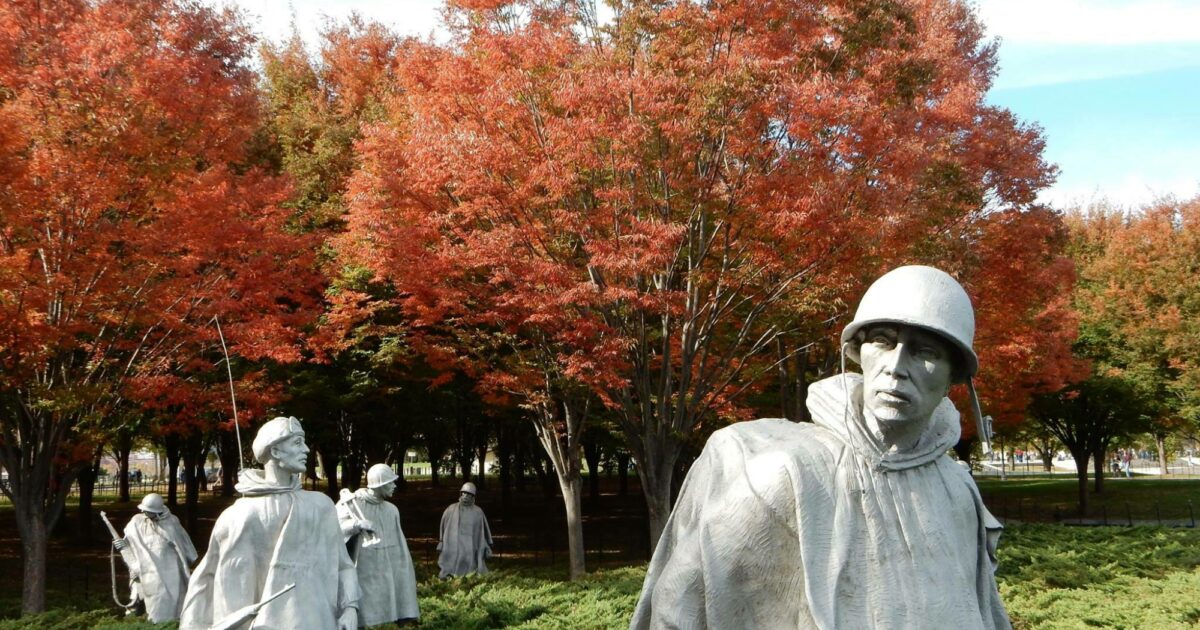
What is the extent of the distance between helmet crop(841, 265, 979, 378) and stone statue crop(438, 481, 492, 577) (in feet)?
53.1

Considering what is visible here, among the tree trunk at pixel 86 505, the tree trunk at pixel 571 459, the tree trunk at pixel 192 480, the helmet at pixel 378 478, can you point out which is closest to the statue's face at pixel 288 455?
the helmet at pixel 378 478

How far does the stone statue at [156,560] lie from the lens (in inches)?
556

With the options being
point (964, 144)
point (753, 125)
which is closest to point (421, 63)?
point (753, 125)

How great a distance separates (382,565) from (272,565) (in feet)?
21.3

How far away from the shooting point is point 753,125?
47.1ft

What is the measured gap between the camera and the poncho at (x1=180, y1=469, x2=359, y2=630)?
23.0ft

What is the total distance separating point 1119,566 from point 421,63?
11786 mm

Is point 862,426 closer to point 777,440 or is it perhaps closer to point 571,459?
point 777,440

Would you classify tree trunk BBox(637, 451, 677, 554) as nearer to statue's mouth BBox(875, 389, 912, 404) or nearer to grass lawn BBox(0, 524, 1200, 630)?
grass lawn BBox(0, 524, 1200, 630)

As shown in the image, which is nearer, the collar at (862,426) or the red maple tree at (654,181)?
the collar at (862,426)

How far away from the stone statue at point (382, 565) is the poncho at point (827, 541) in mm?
10824

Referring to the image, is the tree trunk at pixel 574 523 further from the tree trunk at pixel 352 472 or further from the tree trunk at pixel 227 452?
the tree trunk at pixel 352 472

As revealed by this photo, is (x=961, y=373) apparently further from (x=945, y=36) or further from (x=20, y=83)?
(x=945, y=36)

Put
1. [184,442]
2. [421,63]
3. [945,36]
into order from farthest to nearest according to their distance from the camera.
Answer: [184,442] < [945,36] < [421,63]
